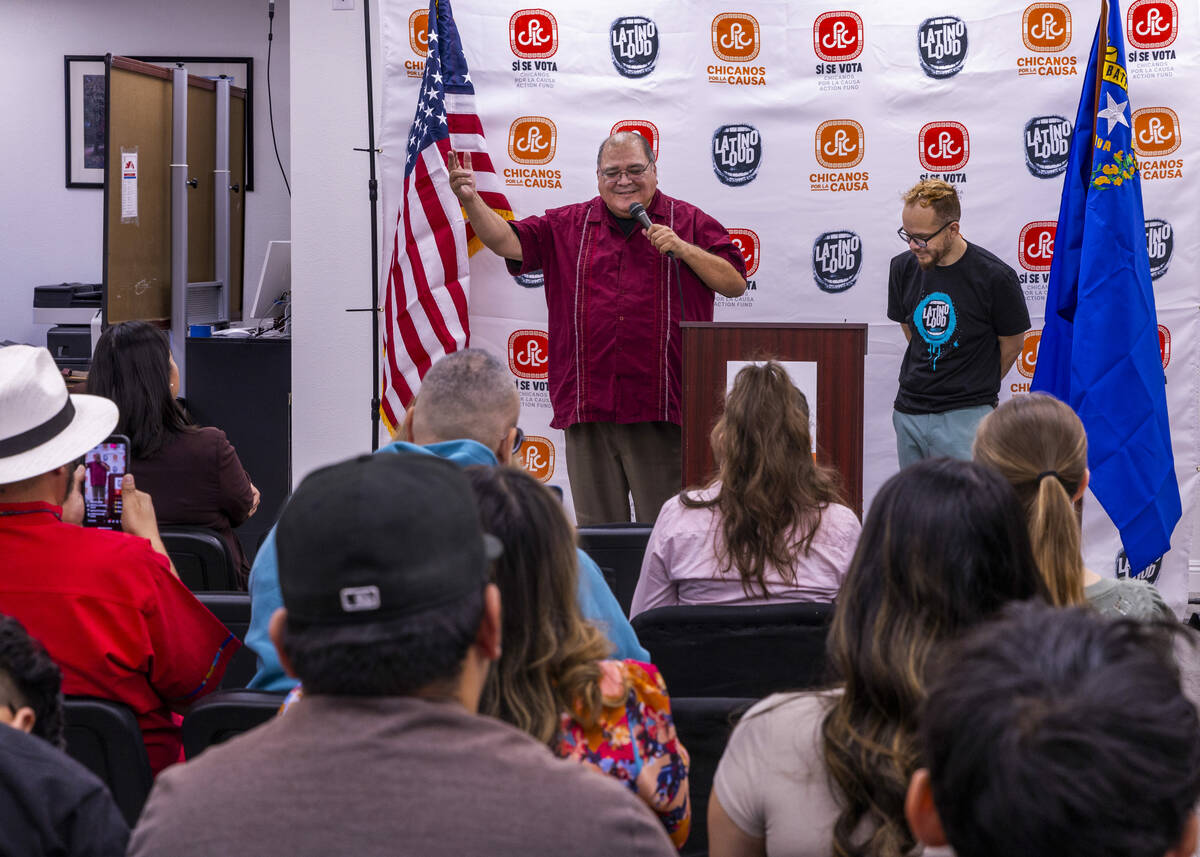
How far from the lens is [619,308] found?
423cm

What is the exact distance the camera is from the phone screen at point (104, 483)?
2596 millimetres

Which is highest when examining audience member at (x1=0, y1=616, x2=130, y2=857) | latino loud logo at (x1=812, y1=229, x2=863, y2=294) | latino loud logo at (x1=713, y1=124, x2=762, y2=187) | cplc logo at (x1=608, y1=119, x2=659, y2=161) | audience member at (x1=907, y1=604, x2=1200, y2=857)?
cplc logo at (x1=608, y1=119, x2=659, y2=161)

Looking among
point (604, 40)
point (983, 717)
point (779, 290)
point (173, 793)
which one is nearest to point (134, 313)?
point (604, 40)

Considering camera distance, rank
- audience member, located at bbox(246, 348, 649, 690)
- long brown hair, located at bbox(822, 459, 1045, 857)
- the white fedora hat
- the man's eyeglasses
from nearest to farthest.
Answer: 1. long brown hair, located at bbox(822, 459, 1045, 857)
2. audience member, located at bbox(246, 348, 649, 690)
3. the white fedora hat
4. the man's eyeglasses

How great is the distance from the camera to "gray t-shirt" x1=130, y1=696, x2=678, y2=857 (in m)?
0.90

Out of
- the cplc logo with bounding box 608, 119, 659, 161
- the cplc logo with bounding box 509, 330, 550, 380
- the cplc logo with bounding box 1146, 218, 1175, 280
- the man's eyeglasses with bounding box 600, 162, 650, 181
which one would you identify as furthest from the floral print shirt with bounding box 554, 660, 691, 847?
the cplc logo with bounding box 1146, 218, 1175, 280

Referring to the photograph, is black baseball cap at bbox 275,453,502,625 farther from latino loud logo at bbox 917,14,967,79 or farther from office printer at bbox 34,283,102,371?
office printer at bbox 34,283,102,371

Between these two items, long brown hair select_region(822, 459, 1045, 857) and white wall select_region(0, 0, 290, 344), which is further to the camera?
white wall select_region(0, 0, 290, 344)

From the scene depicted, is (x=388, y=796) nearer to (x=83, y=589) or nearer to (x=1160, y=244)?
(x=83, y=589)

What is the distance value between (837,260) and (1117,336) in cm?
120

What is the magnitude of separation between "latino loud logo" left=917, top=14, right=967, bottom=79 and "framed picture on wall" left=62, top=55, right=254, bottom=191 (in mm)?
4264

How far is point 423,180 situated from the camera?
186 inches

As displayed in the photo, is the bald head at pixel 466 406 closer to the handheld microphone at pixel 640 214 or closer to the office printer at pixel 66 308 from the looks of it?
the handheld microphone at pixel 640 214

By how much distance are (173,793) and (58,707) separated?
0.52 metres
